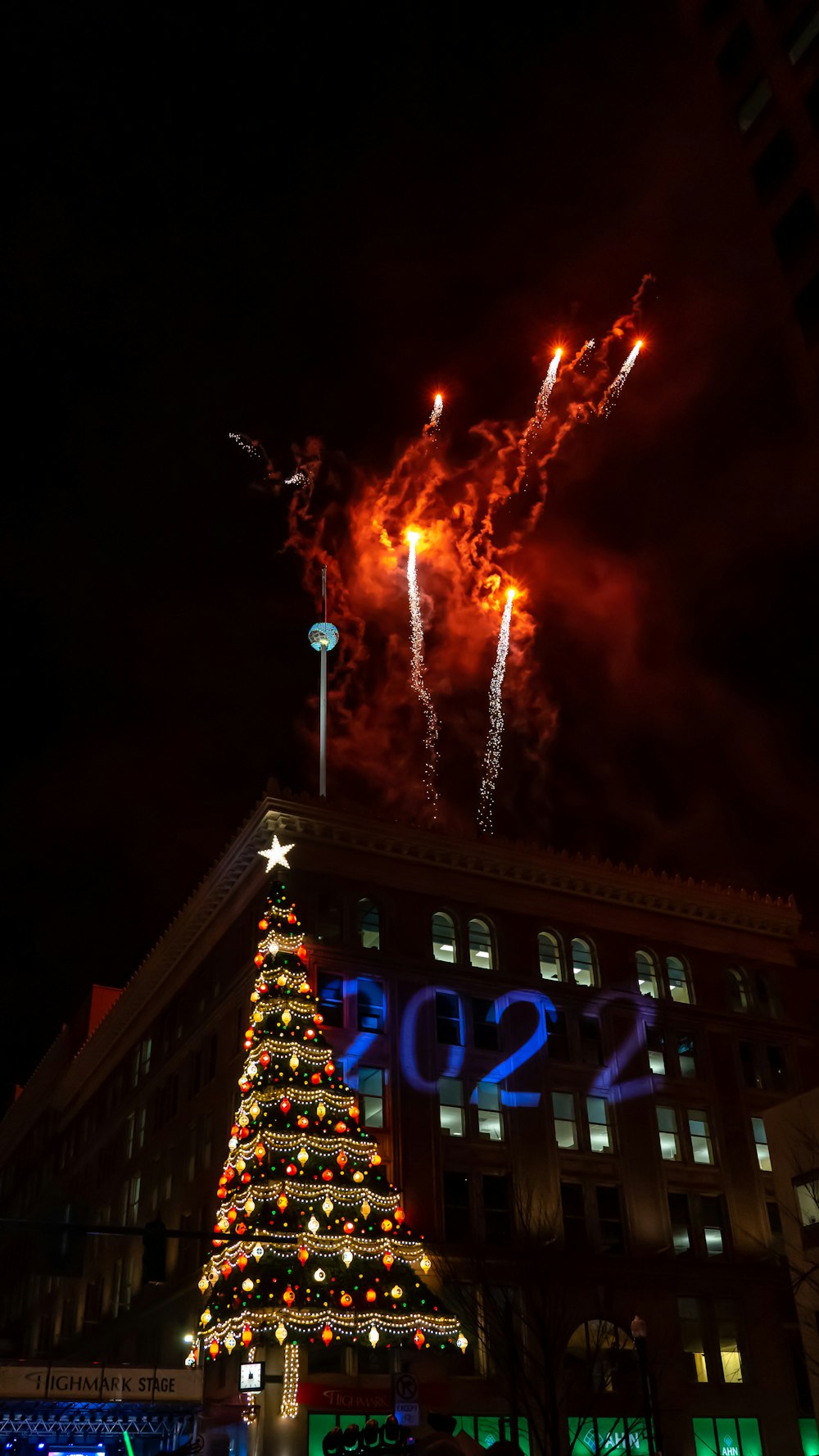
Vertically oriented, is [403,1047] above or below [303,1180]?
above

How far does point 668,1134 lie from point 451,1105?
9.57 m

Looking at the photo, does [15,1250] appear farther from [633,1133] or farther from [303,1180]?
[303,1180]

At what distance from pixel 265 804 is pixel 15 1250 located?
164 ft

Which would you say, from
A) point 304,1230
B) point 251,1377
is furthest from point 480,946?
point 251,1377

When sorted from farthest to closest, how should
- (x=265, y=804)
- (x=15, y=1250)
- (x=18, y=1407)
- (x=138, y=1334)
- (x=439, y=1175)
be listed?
(x=15, y=1250) < (x=138, y=1334) < (x=265, y=804) < (x=439, y=1175) < (x=18, y=1407)

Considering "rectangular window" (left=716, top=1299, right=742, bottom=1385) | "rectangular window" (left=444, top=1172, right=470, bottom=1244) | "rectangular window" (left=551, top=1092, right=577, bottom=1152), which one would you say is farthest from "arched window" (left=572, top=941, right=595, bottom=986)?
"rectangular window" (left=716, top=1299, right=742, bottom=1385)

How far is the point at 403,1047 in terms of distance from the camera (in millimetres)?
43312

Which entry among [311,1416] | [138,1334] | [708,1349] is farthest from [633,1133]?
[138,1334]

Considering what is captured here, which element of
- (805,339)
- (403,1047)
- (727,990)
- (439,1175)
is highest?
(805,339)

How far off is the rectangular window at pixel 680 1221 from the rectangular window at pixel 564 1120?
4.43 meters

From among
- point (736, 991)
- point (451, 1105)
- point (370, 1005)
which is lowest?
point (451, 1105)

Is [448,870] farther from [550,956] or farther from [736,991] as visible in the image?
[736,991]

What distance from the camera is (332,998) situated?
142ft

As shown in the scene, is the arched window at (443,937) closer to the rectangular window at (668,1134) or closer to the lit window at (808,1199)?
the rectangular window at (668,1134)
